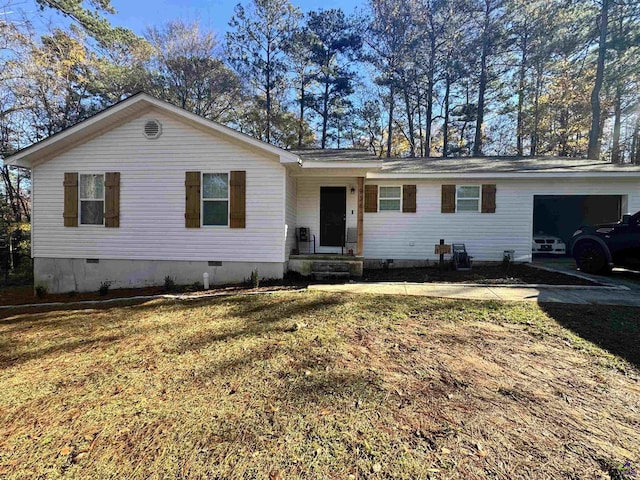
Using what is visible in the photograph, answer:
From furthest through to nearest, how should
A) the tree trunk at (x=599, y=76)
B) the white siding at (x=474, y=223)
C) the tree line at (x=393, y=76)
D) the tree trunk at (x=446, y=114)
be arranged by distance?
1. the tree trunk at (x=446, y=114)
2. the tree line at (x=393, y=76)
3. the tree trunk at (x=599, y=76)
4. the white siding at (x=474, y=223)

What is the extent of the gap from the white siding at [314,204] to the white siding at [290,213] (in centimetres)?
22

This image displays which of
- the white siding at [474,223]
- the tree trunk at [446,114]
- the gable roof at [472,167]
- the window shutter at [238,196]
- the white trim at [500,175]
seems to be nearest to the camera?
the window shutter at [238,196]

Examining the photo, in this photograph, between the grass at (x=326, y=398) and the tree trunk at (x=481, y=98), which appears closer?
the grass at (x=326, y=398)

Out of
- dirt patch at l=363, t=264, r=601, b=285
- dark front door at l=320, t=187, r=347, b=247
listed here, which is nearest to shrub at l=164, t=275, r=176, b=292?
dark front door at l=320, t=187, r=347, b=247

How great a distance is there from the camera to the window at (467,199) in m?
9.15

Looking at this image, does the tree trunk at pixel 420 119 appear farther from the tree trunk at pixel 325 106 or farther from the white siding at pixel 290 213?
the white siding at pixel 290 213

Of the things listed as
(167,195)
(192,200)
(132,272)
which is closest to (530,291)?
(192,200)

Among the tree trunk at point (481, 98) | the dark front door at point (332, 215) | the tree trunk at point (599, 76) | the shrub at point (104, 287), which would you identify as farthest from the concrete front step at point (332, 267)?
the tree trunk at point (599, 76)

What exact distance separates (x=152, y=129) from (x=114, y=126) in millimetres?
1045

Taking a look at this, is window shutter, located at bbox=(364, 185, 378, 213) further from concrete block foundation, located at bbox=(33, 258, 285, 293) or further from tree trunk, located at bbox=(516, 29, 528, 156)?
tree trunk, located at bbox=(516, 29, 528, 156)

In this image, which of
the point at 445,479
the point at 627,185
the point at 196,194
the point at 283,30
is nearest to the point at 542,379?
the point at 445,479

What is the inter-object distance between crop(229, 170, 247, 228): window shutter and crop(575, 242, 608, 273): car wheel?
28.9 feet

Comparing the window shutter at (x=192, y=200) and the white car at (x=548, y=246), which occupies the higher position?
the window shutter at (x=192, y=200)

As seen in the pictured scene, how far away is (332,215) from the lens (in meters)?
9.37
